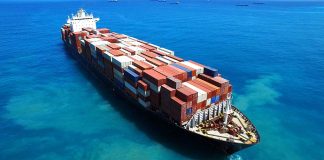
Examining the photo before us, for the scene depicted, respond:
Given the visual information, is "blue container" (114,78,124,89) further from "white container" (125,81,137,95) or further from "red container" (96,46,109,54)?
"red container" (96,46,109,54)

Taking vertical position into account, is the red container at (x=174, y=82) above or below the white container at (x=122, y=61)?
below

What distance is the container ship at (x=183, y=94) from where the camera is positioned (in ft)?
100

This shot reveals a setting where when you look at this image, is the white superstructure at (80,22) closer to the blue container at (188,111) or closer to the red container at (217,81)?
the red container at (217,81)

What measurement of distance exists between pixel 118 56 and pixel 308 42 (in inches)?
3001

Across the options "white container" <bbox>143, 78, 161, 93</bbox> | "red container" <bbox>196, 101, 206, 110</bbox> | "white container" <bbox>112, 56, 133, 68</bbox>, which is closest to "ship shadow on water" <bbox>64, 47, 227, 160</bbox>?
"red container" <bbox>196, 101, 206, 110</bbox>

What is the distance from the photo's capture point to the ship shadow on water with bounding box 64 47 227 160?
31.8m

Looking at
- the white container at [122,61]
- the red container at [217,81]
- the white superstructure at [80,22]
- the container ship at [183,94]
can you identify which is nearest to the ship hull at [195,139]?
the container ship at [183,94]

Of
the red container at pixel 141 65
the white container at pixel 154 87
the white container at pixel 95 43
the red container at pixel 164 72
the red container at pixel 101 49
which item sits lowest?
the white container at pixel 154 87

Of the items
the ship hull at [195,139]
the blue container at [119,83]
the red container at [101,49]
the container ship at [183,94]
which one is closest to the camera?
the ship hull at [195,139]

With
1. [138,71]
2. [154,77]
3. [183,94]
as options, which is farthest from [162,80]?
[138,71]

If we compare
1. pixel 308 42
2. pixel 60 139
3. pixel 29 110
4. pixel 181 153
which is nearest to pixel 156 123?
pixel 181 153

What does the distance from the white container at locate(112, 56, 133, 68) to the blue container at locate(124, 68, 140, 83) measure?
1.15m

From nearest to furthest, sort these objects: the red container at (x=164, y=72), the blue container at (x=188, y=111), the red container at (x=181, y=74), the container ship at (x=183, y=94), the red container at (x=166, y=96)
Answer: the container ship at (x=183, y=94) < the blue container at (x=188, y=111) < the red container at (x=166, y=96) < the red container at (x=181, y=74) < the red container at (x=164, y=72)

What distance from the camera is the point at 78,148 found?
33.4m
